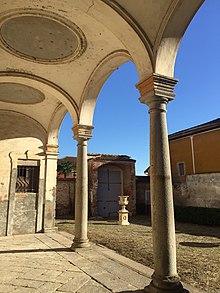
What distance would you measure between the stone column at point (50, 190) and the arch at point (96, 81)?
3.45 metres

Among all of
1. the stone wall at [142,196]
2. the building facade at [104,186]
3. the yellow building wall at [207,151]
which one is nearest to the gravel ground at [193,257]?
the yellow building wall at [207,151]

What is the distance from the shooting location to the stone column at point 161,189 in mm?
A: 2965

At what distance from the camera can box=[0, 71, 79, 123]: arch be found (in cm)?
591

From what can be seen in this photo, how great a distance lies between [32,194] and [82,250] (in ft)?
13.1

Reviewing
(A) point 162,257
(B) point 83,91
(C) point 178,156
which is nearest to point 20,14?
(B) point 83,91

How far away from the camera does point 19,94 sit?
24.1 ft

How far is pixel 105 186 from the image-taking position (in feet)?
58.9

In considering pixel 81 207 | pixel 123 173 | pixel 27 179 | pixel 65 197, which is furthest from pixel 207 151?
pixel 81 207

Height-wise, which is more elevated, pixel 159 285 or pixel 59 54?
pixel 59 54

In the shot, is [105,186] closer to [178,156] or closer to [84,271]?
[178,156]

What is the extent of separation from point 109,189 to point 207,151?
7.72m

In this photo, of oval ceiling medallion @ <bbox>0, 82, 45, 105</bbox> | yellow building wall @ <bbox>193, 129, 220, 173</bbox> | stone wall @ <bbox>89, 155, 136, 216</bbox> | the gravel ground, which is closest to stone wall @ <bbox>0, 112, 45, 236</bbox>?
oval ceiling medallion @ <bbox>0, 82, 45, 105</bbox>

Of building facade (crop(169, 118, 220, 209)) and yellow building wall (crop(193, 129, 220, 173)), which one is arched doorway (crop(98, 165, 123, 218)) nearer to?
building facade (crop(169, 118, 220, 209))

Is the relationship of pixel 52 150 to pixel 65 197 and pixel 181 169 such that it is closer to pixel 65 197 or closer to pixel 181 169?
pixel 65 197
